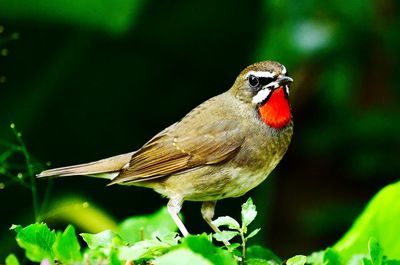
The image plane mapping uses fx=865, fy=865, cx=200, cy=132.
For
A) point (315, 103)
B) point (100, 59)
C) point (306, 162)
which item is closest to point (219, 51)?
point (100, 59)

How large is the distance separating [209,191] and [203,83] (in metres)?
1.99

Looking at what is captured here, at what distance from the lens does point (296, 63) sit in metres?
6.45

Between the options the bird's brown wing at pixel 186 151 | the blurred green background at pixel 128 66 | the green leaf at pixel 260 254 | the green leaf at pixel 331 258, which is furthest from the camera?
the blurred green background at pixel 128 66

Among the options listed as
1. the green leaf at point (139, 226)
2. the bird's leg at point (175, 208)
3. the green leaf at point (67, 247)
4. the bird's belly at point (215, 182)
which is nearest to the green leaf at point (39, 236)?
the green leaf at point (67, 247)

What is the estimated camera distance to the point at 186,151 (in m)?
3.82

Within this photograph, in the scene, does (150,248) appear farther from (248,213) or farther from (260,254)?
(260,254)

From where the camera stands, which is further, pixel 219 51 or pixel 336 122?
pixel 336 122

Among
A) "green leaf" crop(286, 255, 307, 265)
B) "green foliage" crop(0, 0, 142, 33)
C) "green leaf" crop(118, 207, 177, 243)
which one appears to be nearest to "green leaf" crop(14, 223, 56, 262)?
"green leaf" crop(286, 255, 307, 265)

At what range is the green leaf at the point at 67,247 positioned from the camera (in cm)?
205

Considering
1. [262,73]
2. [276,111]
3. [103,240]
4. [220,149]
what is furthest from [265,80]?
[103,240]

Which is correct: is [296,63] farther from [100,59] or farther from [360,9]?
[100,59]

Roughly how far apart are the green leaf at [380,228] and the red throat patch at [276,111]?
2.08 feet

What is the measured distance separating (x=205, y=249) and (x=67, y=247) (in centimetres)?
33

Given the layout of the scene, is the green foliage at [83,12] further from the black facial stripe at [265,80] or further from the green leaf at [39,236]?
the green leaf at [39,236]
